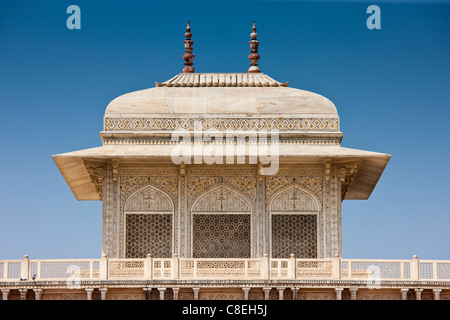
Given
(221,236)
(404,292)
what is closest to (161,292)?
(221,236)

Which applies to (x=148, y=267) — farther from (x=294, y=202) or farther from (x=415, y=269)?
(x=415, y=269)

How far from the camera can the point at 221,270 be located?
88.7 feet

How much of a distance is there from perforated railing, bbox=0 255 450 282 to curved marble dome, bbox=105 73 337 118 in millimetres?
4037

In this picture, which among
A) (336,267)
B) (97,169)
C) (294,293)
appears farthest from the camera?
(97,169)

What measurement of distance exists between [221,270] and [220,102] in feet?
15.0

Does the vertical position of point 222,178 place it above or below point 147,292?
above

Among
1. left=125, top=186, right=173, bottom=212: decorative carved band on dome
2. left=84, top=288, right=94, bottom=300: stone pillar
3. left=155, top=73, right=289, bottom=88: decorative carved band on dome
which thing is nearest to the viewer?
left=84, top=288, right=94, bottom=300: stone pillar

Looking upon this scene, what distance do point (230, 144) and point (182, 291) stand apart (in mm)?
4119

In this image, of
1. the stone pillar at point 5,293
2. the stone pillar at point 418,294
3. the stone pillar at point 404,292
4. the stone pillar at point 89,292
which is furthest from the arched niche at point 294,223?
the stone pillar at point 5,293

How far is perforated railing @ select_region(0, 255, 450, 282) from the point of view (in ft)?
88.0

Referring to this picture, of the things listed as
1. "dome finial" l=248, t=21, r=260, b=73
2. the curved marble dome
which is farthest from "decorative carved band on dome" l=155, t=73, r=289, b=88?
"dome finial" l=248, t=21, r=260, b=73

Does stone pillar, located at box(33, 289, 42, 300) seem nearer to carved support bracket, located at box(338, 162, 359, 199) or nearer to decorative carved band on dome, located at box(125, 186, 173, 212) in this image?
decorative carved band on dome, located at box(125, 186, 173, 212)

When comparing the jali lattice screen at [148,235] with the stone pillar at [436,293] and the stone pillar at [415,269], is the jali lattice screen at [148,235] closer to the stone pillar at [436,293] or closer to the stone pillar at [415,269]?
the stone pillar at [415,269]
